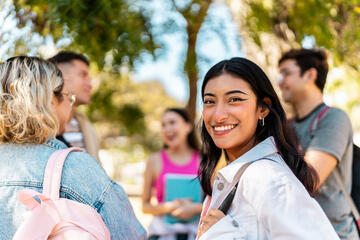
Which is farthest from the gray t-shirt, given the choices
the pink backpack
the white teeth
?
the pink backpack

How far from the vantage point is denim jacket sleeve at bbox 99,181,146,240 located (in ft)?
6.09

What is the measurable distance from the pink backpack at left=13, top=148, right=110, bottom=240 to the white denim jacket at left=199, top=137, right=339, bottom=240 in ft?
1.58

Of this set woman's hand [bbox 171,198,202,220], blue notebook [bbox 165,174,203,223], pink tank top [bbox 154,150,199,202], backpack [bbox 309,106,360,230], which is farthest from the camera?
pink tank top [bbox 154,150,199,202]

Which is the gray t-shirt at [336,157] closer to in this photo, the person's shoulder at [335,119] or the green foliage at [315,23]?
the person's shoulder at [335,119]

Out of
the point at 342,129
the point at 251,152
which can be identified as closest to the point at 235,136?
the point at 251,152

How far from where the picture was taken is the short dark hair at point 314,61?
314 cm

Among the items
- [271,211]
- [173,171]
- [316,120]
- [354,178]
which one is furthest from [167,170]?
[271,211]

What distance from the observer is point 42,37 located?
3182 millimetres

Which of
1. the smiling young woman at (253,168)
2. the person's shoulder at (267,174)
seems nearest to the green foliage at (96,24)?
the smiling young woman at (253,168)

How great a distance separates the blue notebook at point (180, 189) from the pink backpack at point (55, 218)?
206 cm

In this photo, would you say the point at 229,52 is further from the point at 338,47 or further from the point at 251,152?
the point at 251,152

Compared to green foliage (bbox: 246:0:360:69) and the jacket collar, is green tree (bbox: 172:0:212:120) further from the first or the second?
the jacket collar

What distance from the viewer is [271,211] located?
143 centimetres

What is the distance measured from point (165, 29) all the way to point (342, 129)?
161cm
